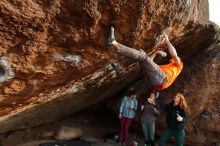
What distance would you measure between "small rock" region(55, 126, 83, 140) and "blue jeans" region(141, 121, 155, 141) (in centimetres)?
214

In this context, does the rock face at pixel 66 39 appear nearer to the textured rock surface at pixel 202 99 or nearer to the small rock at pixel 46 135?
the small rock at pixel 46 135

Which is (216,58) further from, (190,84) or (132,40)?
(132,40)

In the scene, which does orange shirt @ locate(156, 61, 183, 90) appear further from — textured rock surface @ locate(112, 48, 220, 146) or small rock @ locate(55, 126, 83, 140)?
small rock @ locate(55, 126, 83, 140)

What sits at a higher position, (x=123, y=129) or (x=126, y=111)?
(x=126, y=111)

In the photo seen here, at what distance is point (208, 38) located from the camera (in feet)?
36.6

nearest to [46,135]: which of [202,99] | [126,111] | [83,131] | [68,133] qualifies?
[68,133]

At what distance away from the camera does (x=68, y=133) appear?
1020cm

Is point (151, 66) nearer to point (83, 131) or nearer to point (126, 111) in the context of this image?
point (126, 111)

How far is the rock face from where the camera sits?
5.84 meters

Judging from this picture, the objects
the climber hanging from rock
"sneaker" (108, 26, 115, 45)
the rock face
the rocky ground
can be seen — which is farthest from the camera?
the rocky ground

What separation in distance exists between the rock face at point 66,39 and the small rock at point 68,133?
3.72ft

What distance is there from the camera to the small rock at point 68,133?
394 inches

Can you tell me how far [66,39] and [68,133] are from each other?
4.46m

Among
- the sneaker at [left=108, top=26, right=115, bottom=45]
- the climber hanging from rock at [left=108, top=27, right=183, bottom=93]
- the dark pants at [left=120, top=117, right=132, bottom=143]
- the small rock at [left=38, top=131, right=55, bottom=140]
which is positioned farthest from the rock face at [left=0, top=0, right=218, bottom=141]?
the dark pants at [left=120, top=117, right=132, bottom=143]
